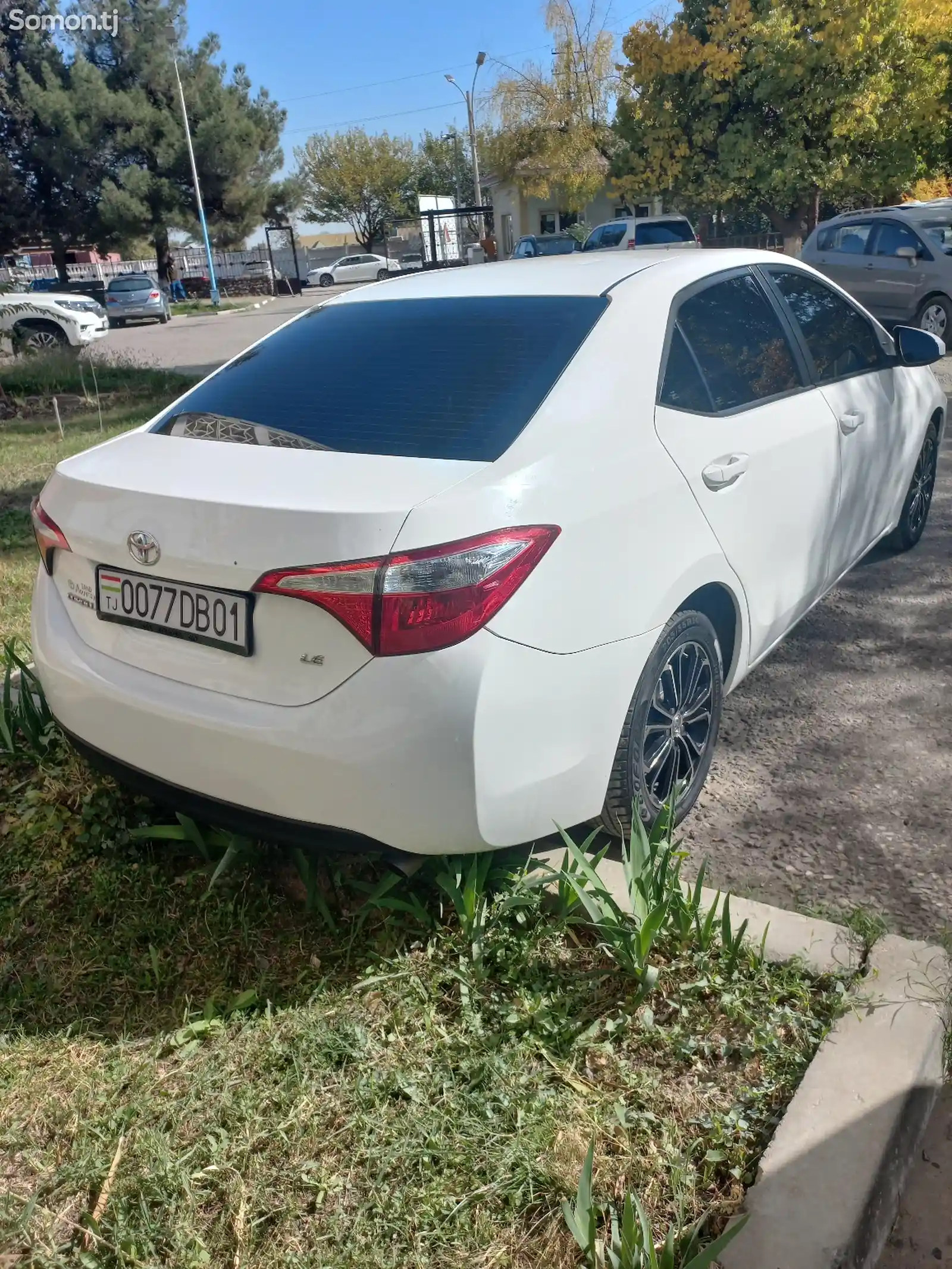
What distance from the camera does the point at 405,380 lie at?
8.86 ft

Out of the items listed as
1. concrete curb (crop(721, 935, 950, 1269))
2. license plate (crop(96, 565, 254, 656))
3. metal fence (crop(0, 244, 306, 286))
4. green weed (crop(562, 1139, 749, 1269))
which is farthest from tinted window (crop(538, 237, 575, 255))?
green weed (crop(562, 1139, 749, 1269))

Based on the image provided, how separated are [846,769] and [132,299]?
32.0 metres

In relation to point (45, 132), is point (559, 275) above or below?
below

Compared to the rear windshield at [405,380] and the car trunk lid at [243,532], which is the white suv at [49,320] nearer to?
the rear windshield at [405,380]

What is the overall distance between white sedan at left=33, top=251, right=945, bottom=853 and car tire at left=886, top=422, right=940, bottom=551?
1874 mm

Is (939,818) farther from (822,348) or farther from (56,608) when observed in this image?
(56,608)

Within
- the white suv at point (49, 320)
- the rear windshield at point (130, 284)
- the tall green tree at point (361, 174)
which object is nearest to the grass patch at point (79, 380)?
the white suv at point (49, 320)

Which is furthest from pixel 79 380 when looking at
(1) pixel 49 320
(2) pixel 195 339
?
(2) pixel 195 339

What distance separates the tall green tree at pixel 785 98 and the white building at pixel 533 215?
25.7 m

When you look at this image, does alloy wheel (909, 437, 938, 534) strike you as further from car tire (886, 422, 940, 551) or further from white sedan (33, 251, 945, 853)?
white sedan (33, 251, 945, 853)

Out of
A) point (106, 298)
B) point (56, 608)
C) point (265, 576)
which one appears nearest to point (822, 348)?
point (265, 576)

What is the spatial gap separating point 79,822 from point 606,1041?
175 cm

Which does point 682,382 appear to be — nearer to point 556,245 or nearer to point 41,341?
point 41,341

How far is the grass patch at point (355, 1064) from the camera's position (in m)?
1.83
